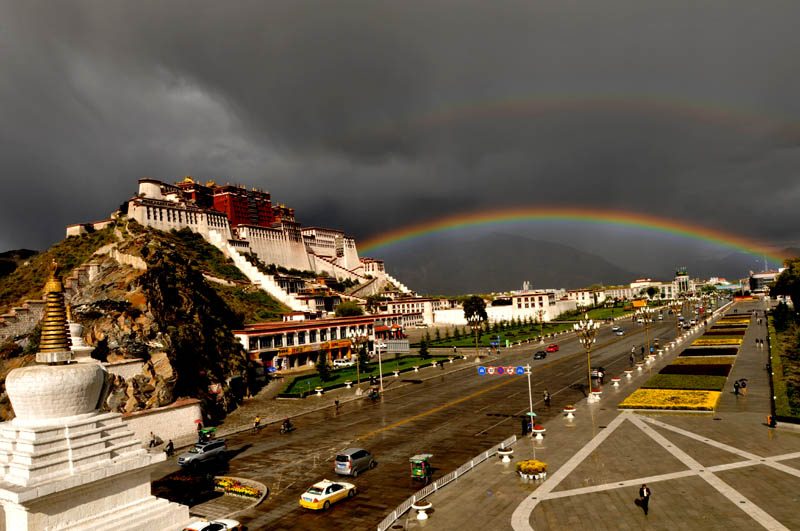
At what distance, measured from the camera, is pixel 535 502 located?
2161cm

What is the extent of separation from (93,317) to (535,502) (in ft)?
133

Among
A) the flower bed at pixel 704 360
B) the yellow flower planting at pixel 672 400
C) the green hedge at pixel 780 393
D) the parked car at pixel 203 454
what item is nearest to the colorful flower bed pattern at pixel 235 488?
the parked car at pixel 203 454

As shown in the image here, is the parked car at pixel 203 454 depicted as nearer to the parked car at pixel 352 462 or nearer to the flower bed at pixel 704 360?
the parked car at pixel 352 462

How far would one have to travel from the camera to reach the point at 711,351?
65688 mm

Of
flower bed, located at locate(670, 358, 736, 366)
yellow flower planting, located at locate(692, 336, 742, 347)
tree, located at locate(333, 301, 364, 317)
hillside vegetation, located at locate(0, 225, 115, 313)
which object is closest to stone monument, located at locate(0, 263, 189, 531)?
flower bed, located at locate(670, 358, 736, 366)

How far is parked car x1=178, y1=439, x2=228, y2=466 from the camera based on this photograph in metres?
30.8

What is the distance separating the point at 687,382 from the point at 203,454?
41.0 meters

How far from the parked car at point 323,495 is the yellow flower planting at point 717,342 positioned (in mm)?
65555

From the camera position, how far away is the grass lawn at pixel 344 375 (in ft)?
187

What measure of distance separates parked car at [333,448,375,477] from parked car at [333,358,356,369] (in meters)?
46.6

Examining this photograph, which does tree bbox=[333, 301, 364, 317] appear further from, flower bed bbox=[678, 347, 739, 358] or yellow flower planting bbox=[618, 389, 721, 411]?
yellow flower planting bbox=[618, 389, 721, 411]

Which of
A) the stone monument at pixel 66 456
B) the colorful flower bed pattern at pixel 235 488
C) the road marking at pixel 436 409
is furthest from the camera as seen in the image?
the road marking at pixel 436 409

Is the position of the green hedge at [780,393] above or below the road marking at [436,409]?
above

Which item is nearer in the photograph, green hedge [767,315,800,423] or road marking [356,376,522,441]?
green hedge [767,315,800,423]
